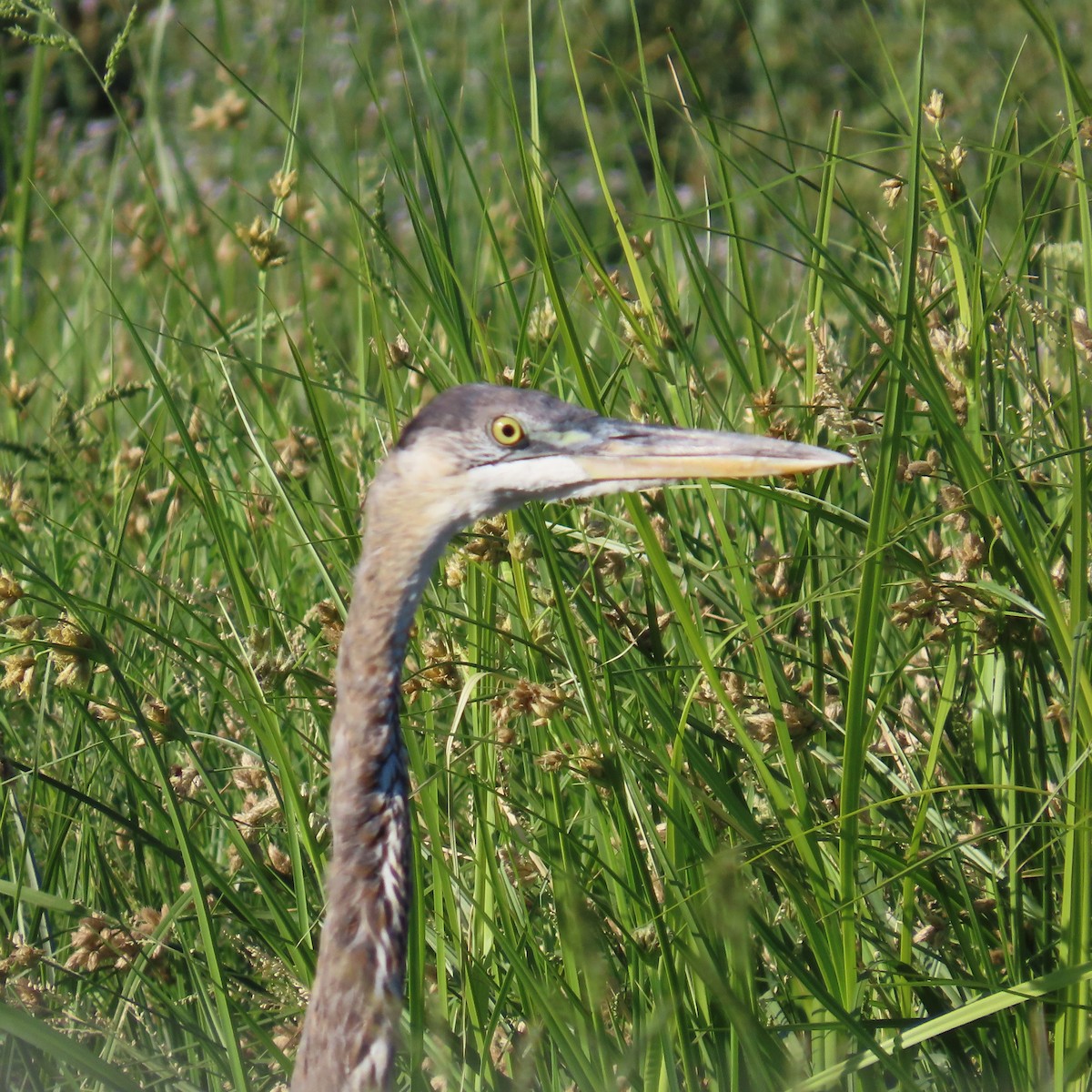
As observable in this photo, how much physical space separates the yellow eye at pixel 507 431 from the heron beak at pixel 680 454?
86mm

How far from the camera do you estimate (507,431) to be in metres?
2.18

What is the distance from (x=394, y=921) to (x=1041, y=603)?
1.05m

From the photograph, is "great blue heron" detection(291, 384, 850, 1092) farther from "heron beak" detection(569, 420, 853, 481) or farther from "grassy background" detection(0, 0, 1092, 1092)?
"grassy background" detection(0, 0, 1092, 1092)

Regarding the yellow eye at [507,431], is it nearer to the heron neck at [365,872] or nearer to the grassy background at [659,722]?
the grassy background at [659,722]

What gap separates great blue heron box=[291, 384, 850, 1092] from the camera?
2016mm

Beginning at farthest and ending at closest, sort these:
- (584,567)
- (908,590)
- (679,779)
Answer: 1. (584,567)
2. (908,590)
3. (679,779)

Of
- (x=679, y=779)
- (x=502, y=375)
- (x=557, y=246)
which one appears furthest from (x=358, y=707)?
(x=557, y=246)

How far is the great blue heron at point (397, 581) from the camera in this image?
202cm

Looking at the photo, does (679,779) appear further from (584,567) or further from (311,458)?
(311,458)

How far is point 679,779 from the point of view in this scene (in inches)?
85.4

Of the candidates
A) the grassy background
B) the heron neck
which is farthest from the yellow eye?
the heron neck

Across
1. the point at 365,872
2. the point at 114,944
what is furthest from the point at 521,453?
the point at 114,944

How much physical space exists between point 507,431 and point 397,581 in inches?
11.7

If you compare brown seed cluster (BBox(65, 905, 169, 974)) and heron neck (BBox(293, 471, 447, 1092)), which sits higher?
heron neck (BBox(293, 471, 447, 1092))
